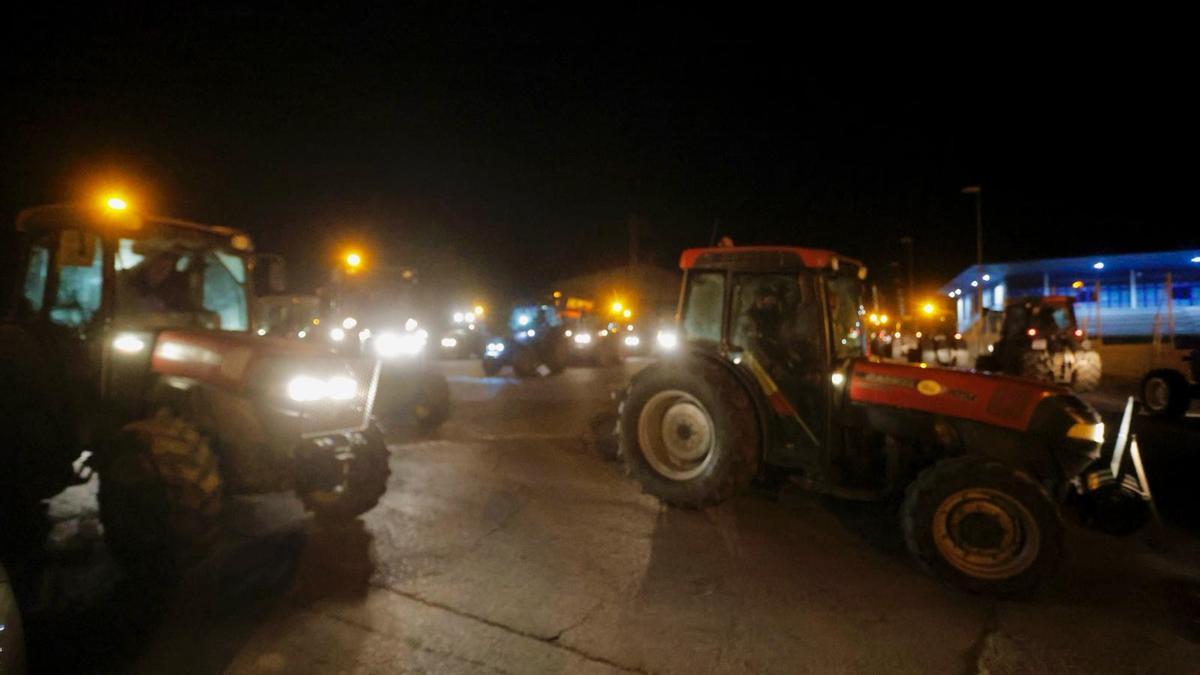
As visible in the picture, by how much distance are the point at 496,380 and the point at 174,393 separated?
44.5ft

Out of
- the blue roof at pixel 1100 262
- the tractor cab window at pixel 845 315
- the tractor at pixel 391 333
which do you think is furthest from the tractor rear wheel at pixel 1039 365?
the blue roof at pixel 1100 262

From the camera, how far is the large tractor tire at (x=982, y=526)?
459 centimetres

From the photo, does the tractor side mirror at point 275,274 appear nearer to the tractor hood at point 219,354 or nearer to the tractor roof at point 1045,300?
the tractor hood at point 219,354

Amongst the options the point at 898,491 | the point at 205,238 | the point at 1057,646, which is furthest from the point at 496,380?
the point at 1057,646

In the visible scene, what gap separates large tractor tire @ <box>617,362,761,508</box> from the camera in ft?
19.3

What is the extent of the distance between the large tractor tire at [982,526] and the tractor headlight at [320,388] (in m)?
4.11

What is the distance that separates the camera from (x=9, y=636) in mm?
2613

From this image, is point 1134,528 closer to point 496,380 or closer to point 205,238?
point 205,238

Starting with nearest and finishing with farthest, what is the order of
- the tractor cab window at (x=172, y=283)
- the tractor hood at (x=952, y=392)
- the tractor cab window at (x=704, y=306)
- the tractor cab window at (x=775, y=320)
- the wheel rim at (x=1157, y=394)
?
the tractor hood at (x=952, y=392) → the tractor cab window at (x=172, y=283) → the tractor cab window at (x=775, y=320) → the tractor cab window at (x=704, y=306) → the wheel rim at (x=1157, y=394)

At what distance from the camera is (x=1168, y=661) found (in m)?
3.83

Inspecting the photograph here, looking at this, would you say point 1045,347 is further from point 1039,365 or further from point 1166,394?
point 1166,394

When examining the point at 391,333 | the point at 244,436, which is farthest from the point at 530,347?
the point at 244,436

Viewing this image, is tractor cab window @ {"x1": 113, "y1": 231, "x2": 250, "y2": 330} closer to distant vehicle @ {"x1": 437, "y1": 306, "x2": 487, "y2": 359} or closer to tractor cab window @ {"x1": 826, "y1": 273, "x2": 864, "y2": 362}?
tractor cab window @ {"x1": 826, "y1": 273, "x2": 864, "y2": 362}

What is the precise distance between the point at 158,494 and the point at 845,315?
17.2 ft
